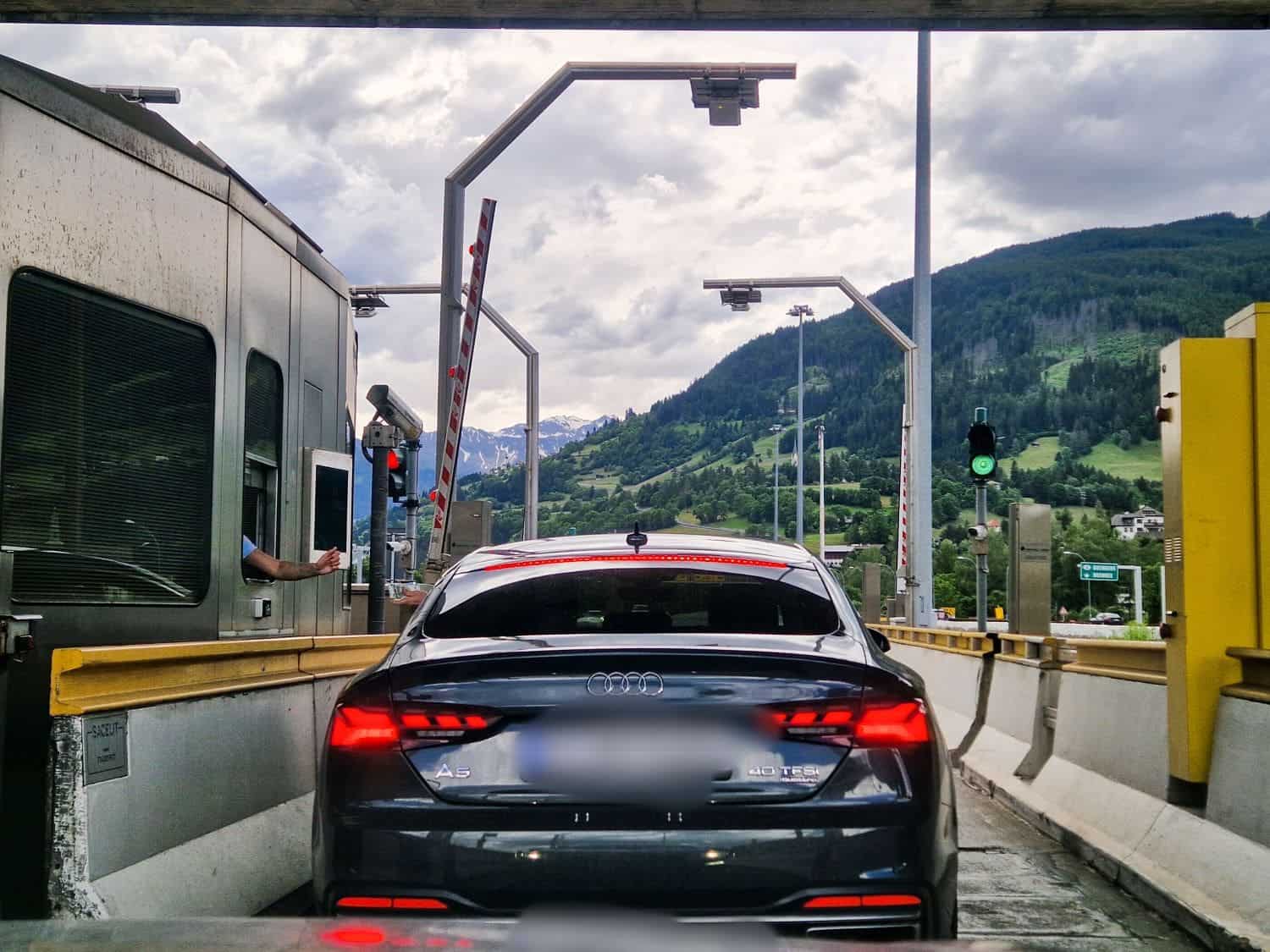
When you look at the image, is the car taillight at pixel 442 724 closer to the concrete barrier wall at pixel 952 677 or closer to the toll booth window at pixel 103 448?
the toll booth window at pixel 103 448

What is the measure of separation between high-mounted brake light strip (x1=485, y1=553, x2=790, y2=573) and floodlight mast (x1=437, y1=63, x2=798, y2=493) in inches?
309

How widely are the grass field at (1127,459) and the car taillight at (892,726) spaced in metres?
169

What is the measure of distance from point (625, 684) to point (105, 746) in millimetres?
2049

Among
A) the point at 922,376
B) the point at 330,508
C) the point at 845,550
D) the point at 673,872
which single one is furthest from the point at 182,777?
the point at 845,550

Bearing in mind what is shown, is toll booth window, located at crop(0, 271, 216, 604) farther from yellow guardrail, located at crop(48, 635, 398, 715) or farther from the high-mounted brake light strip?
the high-mounted brake light strip

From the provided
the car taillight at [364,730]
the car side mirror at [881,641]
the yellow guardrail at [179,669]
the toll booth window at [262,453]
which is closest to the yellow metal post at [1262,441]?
the car side mirror at [881,641]

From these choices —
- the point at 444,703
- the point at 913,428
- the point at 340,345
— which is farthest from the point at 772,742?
the point at 913,428

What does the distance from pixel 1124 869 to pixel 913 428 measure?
16.4 meters

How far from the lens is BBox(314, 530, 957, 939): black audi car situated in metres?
3.57

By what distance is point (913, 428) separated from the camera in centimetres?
2302

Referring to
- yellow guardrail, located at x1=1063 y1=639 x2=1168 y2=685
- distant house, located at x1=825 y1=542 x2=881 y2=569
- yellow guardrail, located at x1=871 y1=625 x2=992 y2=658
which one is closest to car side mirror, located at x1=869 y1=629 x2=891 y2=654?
yellow guardrail, located at x1=1063 y1=639 x2=1168 y2=685

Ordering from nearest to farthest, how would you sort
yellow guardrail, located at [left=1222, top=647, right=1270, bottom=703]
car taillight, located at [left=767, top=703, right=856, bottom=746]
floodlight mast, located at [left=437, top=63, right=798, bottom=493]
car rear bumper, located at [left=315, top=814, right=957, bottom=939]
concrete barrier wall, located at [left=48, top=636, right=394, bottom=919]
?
1. car rear bumper, located at [left=315, top=814, right=957, bottom=939]
2. car taillight, located at [left=767, top=703, right=856, bottom=746]
3. concrete barrier wall, located at [left=48, top=636, right=394, bottom=919]
4. yellow guardrail, located at [left=1222, top=647, right=1270, bottom=703]
5. floodlight mast, located at [left=437, top=63, right=798, bottom=493]

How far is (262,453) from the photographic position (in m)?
8.09

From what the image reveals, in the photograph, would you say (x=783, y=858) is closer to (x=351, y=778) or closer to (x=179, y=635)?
(x=351, y=778)
